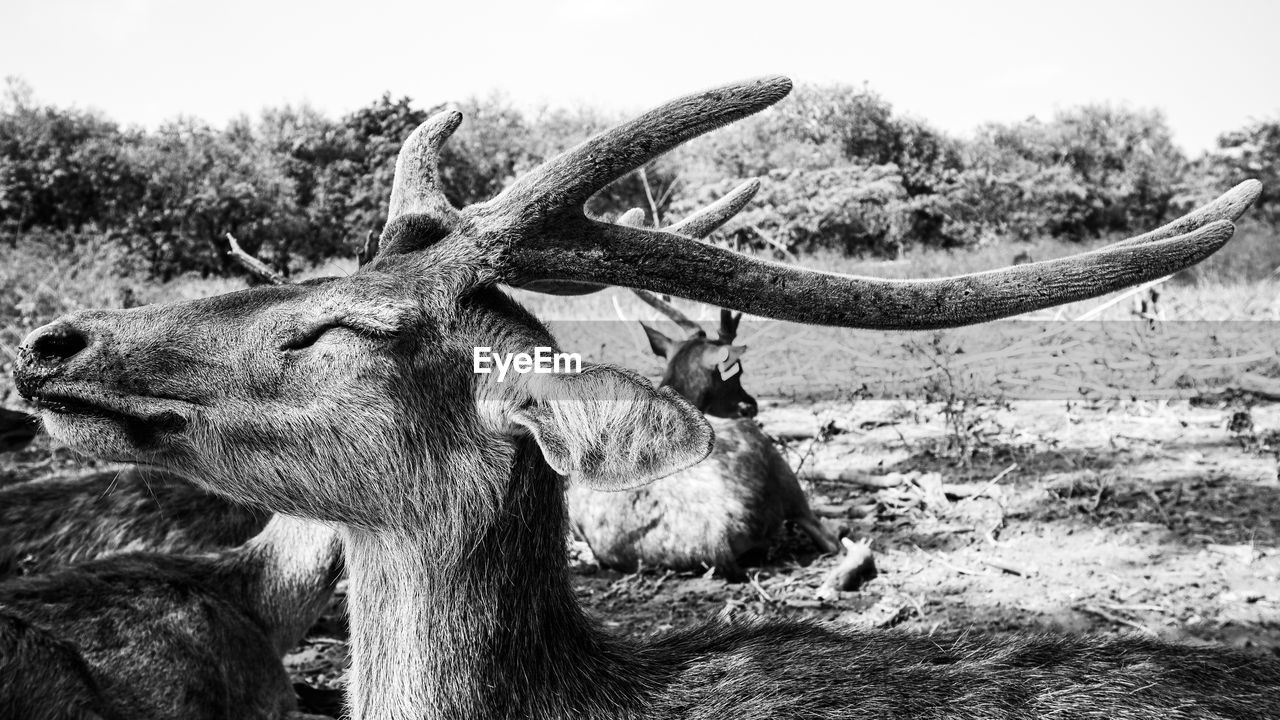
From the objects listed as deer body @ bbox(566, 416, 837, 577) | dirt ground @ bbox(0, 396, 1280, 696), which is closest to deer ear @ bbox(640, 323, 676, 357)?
dirt ground @ bbox(0, 396, 1280, 696)

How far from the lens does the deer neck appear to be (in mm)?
2254

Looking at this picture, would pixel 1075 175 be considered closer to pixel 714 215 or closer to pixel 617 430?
pixel 714 215

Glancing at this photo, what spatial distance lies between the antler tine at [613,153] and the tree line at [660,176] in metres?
6.77

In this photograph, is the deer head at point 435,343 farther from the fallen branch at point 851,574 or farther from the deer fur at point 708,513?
the deer fur at point 708,513

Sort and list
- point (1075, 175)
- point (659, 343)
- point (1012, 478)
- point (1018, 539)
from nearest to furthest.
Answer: point (1018, 539) → point (1012, 478) → point (659, 343) → point (1075, 175)

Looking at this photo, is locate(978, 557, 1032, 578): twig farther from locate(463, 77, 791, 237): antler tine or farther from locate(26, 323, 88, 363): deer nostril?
locate(26, 323, 88, 363): deer nostril

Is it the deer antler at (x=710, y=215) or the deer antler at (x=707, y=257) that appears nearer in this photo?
the deer antler at (x=707, y=257)

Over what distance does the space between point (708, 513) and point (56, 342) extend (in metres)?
3.57

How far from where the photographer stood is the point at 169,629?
11.9ft

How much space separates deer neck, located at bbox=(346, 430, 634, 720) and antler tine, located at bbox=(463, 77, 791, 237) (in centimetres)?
54

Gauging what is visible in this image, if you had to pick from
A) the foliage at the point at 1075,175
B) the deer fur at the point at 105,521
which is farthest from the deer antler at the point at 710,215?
the foliage at the point at 1075,175

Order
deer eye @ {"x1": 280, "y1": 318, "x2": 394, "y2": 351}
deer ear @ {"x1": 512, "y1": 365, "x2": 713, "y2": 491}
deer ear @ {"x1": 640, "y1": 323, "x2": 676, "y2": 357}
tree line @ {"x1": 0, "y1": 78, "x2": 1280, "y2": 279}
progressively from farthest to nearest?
tree line @ {"x1": 0, "y1": 78, "x2": 1280, "y2": 279}, deer ear @ {"x1": 640, "y1": 323, "x2": 676, "y2": 357}, deer eye @ {"x1": 280, "y1": 318, "x2": 394, "y2": 351}, deer ear @ {"x1": 512, "y1": 365, "x2": 713, "y2": 491}

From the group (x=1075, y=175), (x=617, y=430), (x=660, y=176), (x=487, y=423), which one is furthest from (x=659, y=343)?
(x=1075, y=175)

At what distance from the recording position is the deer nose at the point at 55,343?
83.8 inches
